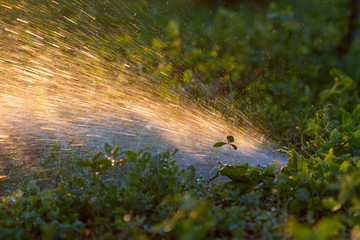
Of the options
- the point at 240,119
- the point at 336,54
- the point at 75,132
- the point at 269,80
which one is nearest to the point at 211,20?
the point at 269,80

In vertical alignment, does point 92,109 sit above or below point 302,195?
below

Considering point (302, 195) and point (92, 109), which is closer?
point (302, 195)

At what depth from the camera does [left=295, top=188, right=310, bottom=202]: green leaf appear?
175cm

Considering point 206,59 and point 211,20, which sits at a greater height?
point 211,20

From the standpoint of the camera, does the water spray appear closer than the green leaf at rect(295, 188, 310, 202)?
No

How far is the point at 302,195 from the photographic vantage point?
5.74 ft

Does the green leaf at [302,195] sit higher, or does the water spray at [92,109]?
the green leaf at [302,195]

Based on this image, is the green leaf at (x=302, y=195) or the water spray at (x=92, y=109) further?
the water spray at (x=92, y=109)

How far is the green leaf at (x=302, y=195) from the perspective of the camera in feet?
5.73

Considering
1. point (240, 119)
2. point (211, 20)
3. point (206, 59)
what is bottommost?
point (240, 119)

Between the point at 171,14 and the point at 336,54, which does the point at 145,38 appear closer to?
the point at 171,14

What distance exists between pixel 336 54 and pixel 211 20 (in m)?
1.69

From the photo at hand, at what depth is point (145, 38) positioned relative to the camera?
5020 millimetres

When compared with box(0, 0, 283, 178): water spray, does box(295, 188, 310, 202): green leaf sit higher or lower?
higher
